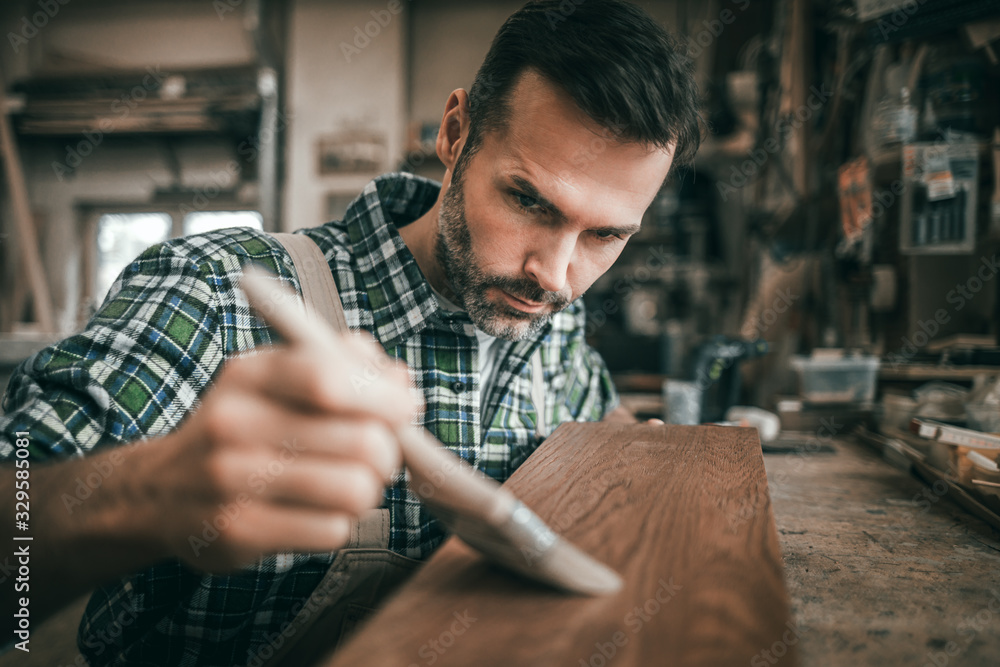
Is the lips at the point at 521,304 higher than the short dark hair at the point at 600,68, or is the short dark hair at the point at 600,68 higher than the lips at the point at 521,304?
the short dark hair at the point at 600,68

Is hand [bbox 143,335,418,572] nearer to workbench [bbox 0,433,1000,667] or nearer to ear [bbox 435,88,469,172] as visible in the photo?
workbench [bbox 0,433,1000,667]

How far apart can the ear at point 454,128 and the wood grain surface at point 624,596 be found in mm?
722

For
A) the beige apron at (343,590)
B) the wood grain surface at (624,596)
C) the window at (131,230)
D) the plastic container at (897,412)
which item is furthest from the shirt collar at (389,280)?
the window at (131,230)

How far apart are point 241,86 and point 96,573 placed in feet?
19.9

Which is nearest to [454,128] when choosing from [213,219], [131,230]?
[213,219]

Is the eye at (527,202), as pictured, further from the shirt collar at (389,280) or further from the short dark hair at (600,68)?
the shirt collar at (389,280)

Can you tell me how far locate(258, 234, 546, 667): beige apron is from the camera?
871 millimetres

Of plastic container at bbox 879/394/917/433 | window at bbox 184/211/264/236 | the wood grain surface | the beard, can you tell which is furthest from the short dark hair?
window at bbox 184/211/264/236

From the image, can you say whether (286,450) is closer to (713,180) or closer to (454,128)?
(454,128)

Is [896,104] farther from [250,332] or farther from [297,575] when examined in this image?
[297,575]

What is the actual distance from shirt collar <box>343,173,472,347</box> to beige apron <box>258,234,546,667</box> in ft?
0.44

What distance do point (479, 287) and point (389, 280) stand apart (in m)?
0.20

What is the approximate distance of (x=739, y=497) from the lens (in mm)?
771

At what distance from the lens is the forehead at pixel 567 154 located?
3.28 ft
